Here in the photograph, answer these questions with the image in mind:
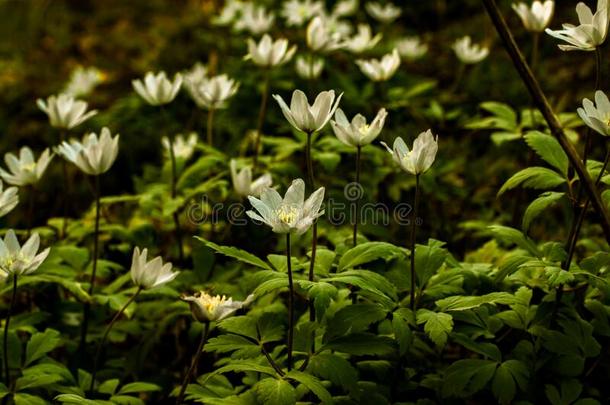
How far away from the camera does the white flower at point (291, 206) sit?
6.92 ft

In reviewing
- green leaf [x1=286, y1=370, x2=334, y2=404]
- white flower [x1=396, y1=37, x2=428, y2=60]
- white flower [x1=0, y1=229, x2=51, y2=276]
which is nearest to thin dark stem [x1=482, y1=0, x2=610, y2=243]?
green leaf [x1=286, y1=370, x2=334, y2=404]

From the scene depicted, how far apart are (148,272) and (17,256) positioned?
0.45 metres

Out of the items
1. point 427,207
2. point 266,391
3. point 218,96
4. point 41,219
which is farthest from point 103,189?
point 266,391

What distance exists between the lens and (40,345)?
2508 millimetres

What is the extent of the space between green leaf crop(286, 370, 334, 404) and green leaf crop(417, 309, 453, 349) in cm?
35

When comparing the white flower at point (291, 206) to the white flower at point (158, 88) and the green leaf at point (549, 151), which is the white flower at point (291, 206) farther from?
the white flower at point (158, 88)

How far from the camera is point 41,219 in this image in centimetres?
445

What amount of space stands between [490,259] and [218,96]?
5.04 ft

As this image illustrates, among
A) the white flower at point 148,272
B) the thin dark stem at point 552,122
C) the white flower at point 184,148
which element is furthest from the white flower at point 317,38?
the white flower at point 148,272

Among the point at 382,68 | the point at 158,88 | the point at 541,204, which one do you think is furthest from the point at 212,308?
the point at 382,68

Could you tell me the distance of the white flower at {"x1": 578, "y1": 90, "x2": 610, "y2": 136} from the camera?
6.98ft

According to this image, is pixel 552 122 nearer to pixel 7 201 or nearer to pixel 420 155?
pixel 420 155

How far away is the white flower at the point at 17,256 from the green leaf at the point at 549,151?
1737mm

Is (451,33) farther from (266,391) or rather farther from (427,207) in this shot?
(266,391)
